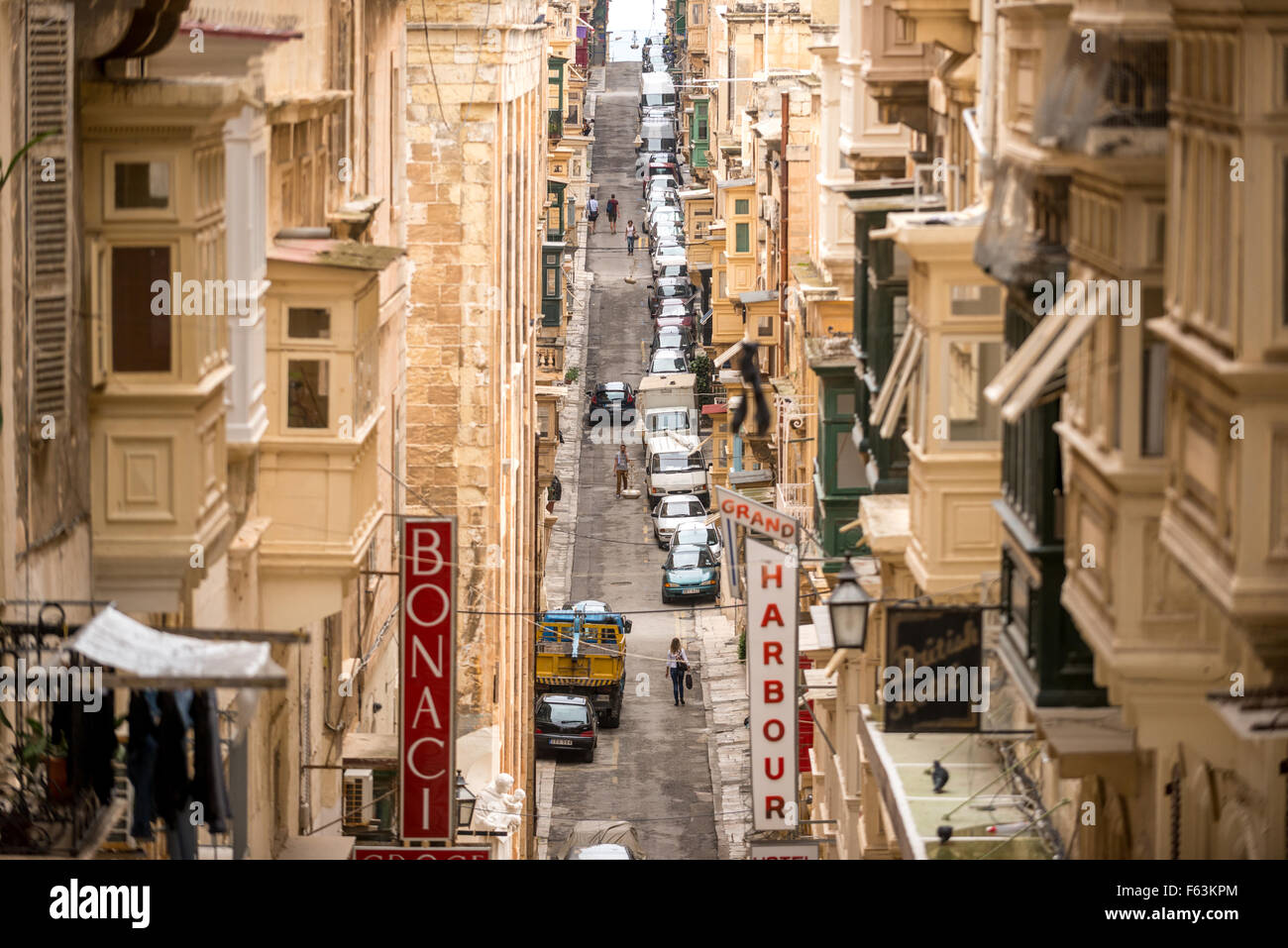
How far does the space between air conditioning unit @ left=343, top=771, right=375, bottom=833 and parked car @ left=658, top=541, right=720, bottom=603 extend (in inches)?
1461

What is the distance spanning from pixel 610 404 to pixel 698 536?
25458 millimetres

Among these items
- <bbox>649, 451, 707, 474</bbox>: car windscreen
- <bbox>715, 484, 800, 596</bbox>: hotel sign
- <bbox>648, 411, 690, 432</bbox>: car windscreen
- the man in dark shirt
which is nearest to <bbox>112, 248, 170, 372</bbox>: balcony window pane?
<bbox>715, 484, 800, 596</bbox>: hotel sign

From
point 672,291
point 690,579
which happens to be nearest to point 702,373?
point 690,579

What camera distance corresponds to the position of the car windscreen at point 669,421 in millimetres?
85562

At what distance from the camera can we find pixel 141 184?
17938 mm

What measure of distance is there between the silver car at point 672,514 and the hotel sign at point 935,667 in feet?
175

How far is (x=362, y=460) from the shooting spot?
2392 centimetres

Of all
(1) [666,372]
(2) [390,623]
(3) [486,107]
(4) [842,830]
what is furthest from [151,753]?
(1) [666,372]

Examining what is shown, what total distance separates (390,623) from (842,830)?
27.9 ft

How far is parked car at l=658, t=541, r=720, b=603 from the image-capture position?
6706 centimetres

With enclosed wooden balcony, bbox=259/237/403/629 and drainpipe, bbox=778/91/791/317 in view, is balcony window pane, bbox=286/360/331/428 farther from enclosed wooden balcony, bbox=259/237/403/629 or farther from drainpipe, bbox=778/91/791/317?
drainpipe, bbox=778/91/791/317

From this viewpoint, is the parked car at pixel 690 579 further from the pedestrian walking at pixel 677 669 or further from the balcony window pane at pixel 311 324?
the balcony window pane at pixel 311 324

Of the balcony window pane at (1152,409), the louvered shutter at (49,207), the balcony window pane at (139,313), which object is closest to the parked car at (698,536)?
the balcony window pane at (139,313)
